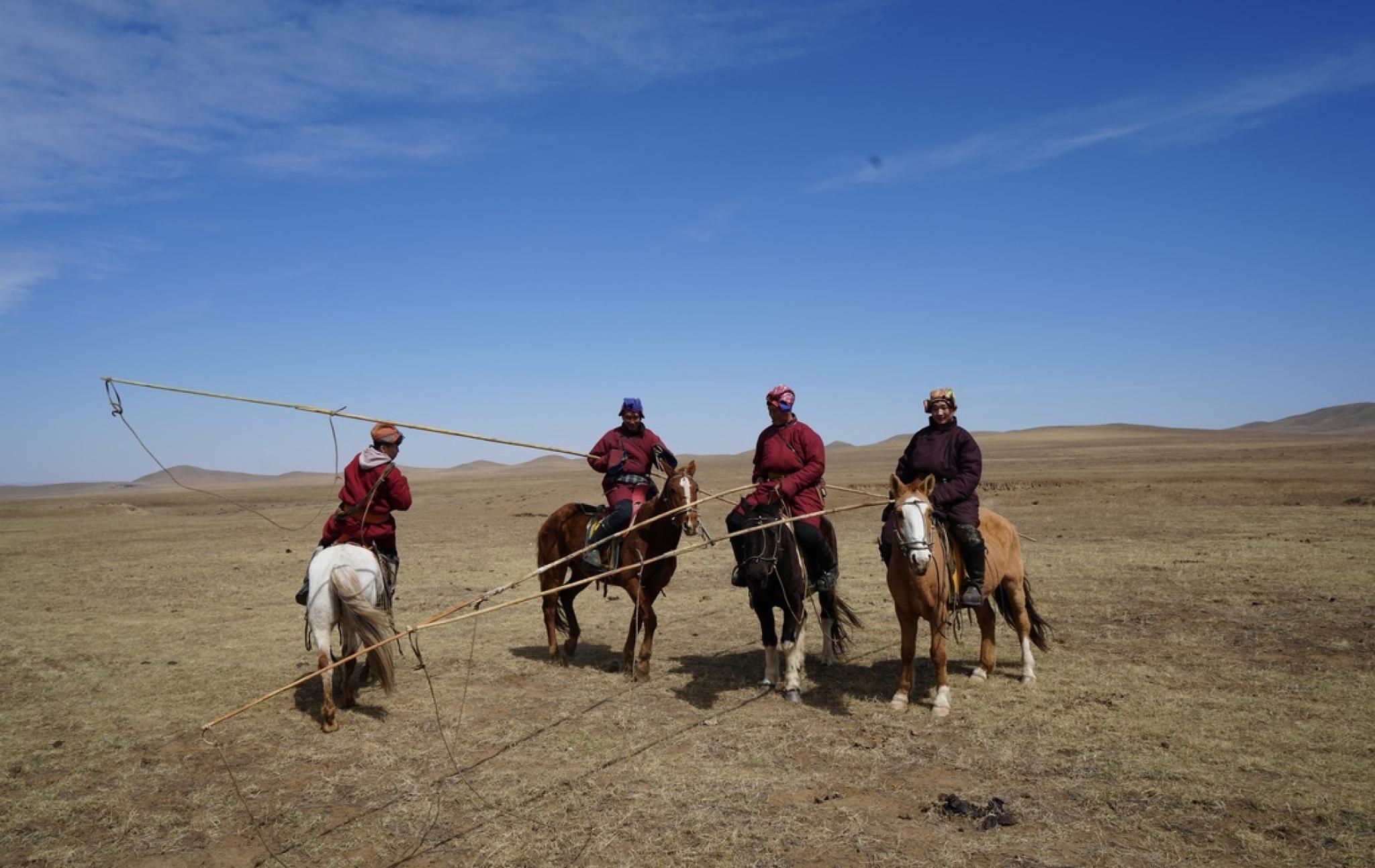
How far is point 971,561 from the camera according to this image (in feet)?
24.8

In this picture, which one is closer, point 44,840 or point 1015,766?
point 44,840

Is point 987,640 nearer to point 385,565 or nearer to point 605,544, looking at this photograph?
point 605,544

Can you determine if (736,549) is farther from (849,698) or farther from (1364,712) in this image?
(1364,712)

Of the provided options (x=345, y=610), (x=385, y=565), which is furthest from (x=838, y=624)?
(x=345, y=610)

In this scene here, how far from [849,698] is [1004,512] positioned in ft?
56.2

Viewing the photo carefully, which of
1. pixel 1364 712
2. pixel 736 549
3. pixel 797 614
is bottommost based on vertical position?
pixel 1364 712

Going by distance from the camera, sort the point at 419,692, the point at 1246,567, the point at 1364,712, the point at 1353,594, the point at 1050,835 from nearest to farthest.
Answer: the point at 1050,835 → the point at 1364,712 → the point at 419,692 → the point at 1353,594 → the point at 1246,567

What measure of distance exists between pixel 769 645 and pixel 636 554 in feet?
5.62

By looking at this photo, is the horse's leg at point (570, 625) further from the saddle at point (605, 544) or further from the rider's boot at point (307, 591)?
the rider's boot at point (307, 591)

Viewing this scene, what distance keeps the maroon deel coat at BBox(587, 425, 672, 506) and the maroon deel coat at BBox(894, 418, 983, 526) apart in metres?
2.69

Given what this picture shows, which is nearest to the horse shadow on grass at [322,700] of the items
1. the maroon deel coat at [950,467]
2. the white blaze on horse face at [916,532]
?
the white blaze on horse face at [916,532]

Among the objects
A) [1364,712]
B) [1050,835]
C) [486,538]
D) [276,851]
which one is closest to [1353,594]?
[1364,712]

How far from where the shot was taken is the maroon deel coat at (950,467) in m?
7.45

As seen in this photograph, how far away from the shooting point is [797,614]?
7.87m
